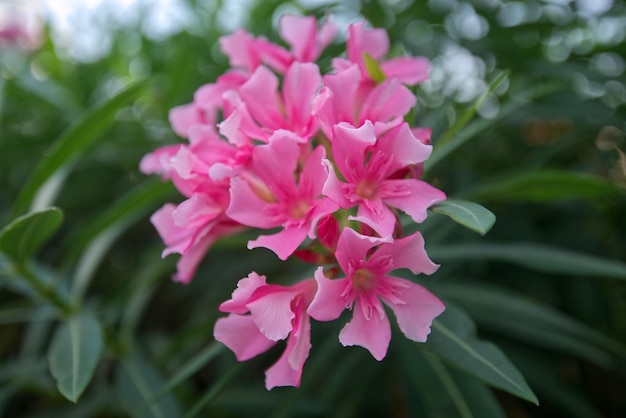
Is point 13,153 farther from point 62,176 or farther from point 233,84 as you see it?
point 233,84

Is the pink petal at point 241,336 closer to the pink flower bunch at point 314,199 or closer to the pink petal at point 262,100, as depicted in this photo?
the pink flower bunch at point 314,199

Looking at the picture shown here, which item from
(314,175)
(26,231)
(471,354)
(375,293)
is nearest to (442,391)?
(471,354)

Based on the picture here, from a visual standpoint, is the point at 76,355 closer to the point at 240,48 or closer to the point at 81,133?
the point at 81,133

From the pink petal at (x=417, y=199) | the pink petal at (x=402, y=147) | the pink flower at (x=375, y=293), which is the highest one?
the pink petal at (x=402, y=147)

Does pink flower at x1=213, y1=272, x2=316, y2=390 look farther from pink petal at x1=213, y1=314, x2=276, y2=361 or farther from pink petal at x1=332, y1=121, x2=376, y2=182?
pink petal at x1=332, y1=121, x2=376, y2=182

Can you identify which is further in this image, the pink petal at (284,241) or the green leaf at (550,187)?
the green leaf at (550,187)

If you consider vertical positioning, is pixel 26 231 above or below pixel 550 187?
above

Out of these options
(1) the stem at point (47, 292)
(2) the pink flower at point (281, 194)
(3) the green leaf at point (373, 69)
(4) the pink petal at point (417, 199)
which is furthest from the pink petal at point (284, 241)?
(1) the stem at point (47, 292)
